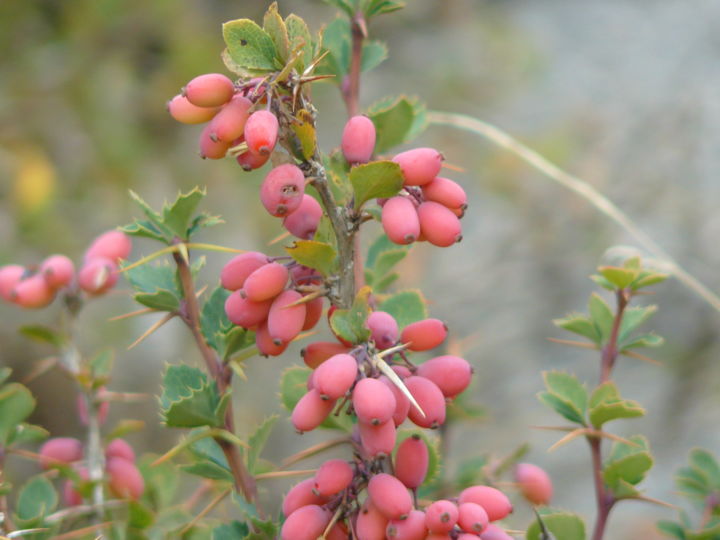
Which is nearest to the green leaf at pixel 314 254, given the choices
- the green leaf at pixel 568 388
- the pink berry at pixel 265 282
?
the pink berry at pixel 265 282

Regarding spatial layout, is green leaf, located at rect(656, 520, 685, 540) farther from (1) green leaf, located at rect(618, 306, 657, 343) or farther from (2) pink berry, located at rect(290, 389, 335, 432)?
(2) pink berry, located at rect(290, 389, 335, 432)

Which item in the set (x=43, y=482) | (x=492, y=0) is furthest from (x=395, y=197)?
(x=492, y=0)

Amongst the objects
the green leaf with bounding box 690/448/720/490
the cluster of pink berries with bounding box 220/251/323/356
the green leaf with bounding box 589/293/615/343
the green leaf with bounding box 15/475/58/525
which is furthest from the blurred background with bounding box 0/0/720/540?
the cluster of pink berries with bounding box 220/251/323/356

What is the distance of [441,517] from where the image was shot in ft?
1.39

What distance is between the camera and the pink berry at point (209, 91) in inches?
17.0

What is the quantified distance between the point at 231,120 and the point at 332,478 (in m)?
0.19

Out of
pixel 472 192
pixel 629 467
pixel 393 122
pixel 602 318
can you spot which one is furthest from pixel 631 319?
pixel 472 192

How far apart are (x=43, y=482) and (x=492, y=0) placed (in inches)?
114

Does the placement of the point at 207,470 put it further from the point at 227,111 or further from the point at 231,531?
the point at 227,111

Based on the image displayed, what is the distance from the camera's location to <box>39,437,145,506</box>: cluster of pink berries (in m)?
0.64

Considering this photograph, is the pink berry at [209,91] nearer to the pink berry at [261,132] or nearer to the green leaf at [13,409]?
the pink berry at [261,132]

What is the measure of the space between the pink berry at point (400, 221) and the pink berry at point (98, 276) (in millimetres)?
296

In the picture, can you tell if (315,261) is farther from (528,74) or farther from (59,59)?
(528,74)

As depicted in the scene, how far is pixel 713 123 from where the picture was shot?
8.18 feet
